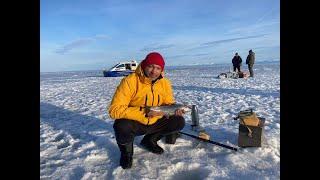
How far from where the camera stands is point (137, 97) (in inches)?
167

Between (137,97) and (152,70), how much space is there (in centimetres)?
40

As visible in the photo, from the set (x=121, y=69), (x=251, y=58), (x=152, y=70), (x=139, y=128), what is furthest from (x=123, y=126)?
(x=121, y=69)

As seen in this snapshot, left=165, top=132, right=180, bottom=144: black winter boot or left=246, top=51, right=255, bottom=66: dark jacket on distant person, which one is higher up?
left=246, top=51, right=255, bottom=66: dark jacket on distant person

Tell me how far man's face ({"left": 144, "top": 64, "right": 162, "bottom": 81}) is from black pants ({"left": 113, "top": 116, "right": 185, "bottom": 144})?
62 cm

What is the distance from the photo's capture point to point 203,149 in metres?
4.56

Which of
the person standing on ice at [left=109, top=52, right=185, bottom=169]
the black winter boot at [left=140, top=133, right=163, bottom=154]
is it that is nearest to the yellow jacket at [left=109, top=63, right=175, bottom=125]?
the person standing on ice at [left=109, top=52, right=185, bottom=169]

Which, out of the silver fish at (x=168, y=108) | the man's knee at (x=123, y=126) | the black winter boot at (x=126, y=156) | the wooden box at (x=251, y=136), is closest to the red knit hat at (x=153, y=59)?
the silver fish at (x=168, y=108)

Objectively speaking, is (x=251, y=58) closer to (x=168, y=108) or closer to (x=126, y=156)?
(x=168, y=108)

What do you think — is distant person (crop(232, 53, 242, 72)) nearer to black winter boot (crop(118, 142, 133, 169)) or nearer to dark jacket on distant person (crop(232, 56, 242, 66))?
dark jacket on distant person (crop(232, 56, 242, 66))

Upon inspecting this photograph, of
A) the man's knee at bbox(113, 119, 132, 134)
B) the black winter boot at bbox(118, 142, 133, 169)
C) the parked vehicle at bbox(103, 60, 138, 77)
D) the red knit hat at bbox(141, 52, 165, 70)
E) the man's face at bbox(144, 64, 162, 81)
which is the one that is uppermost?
the parked vehicle at bbox(103, 60, 138, 77)

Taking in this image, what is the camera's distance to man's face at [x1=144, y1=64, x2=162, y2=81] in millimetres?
4113
